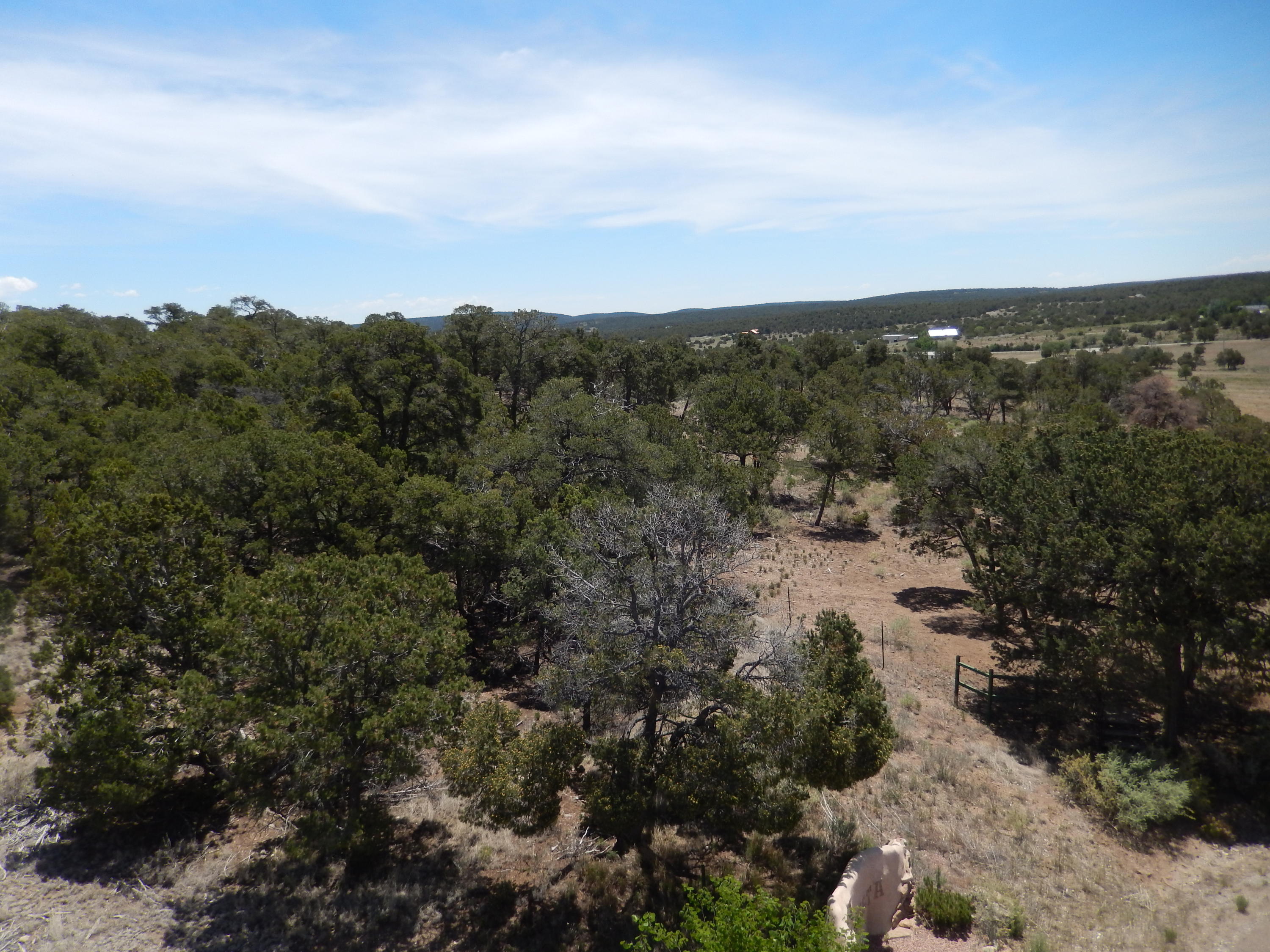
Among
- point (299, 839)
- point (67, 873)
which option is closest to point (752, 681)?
point (299, 839)

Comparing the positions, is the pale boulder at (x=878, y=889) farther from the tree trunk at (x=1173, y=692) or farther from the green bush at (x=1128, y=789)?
the tree trunk at (x=1173, y=692)

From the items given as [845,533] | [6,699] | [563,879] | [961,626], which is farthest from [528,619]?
[845,533]

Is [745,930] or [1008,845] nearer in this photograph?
[745,930]

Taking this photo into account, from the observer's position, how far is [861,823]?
13344 millimetres

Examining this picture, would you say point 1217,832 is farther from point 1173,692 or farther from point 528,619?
point 528,619

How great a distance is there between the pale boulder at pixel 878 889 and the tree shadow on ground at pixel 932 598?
14.9 m

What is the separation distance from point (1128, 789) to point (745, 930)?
11.0 m

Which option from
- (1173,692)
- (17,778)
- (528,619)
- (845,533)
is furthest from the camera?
Answer: (845,533)

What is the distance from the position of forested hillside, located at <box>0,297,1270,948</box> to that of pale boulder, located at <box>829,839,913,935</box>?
115 centimetres

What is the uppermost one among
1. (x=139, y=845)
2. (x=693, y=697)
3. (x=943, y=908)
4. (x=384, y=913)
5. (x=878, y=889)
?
(x=693, y=697)

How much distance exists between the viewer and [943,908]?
11055 millimetres

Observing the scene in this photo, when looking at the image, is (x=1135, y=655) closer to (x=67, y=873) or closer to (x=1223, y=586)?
(x=1223, y=586)

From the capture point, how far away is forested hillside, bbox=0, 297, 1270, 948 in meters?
10.5

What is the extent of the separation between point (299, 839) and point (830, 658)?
908 centimetres
